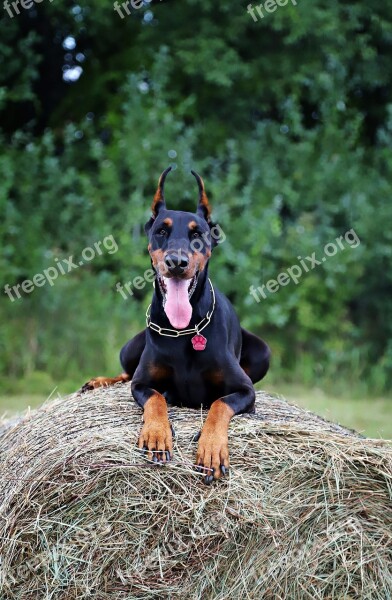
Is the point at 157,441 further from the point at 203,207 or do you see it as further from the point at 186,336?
the point at 203,207

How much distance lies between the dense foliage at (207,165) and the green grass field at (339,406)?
0.58 m

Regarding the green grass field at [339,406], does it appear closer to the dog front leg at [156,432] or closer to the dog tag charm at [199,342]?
the dog tag charm at [199,342]

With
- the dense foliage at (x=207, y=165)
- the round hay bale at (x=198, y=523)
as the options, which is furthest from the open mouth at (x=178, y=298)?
the dense foliage at (x=207, y=165)

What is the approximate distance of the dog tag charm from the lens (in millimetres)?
4699

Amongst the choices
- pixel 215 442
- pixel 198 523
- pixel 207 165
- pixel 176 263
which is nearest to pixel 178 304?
pixel 176 263

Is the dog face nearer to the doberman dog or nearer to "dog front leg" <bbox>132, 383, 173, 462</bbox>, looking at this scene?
the doberman dog

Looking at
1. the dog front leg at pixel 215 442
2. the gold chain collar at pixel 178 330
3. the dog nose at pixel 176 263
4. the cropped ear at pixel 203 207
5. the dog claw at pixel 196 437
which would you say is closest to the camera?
the dog front leg at pixel 215 442

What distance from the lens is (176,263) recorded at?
4.43 metres

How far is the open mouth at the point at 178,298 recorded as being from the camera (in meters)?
4.62

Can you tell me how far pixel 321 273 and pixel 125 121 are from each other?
12.5 feet

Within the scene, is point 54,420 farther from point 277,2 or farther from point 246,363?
point 277,2

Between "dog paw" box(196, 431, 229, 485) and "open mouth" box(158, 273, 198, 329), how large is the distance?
30.1 inches

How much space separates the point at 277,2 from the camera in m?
12.8

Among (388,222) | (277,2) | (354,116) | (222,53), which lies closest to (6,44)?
(222,53)
